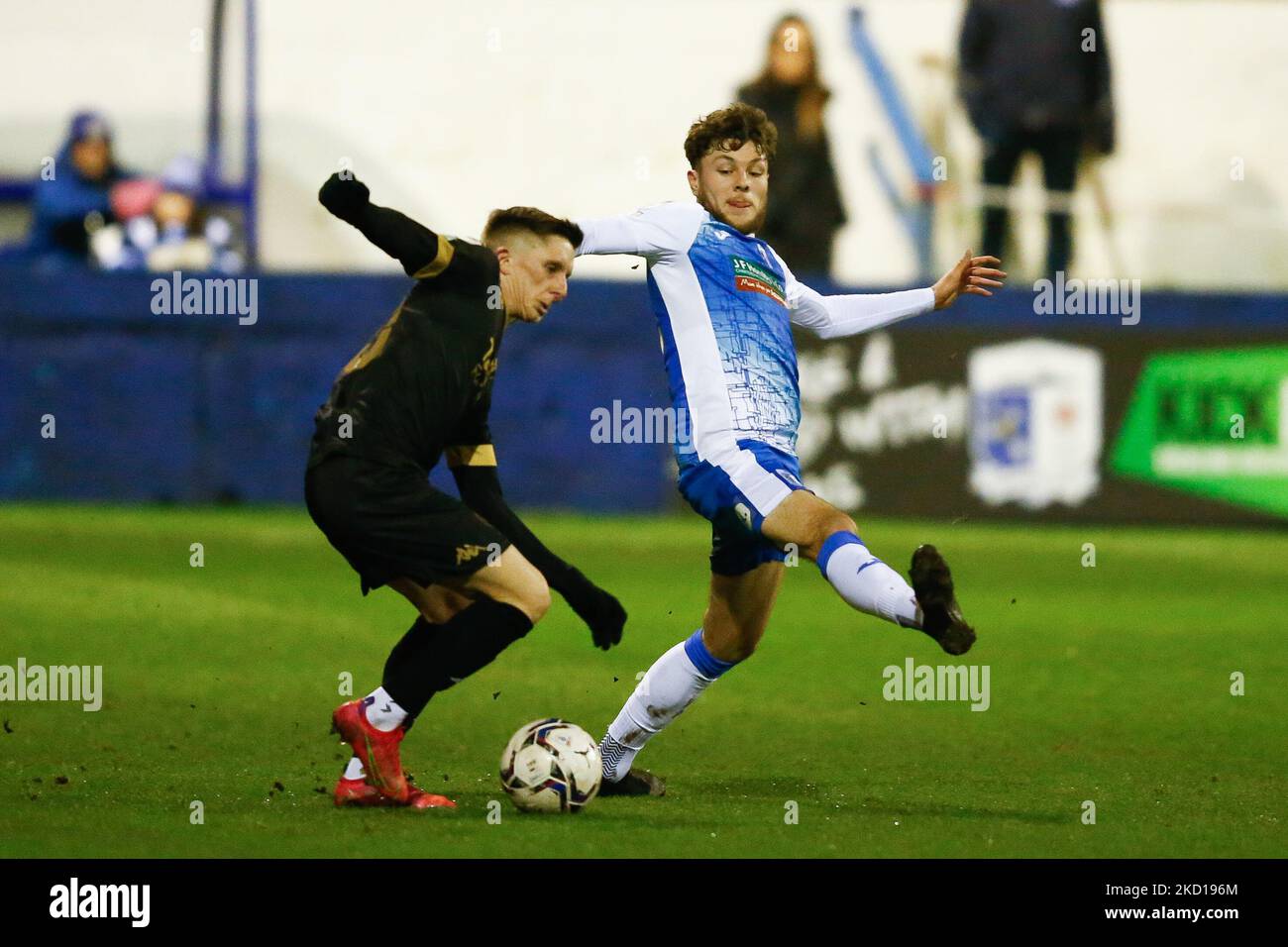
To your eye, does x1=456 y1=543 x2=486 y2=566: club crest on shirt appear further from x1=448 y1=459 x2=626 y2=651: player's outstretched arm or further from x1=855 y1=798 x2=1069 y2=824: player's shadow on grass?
x1=855 y1=798 x2=1069 y2=824: player's shadow on grass

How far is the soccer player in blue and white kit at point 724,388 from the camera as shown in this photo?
658 centimetres

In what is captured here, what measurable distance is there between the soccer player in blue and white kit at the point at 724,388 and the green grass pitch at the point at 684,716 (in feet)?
1.38

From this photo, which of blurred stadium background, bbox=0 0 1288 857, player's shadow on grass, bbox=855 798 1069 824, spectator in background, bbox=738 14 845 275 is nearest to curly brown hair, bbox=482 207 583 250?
player's shadow on grass, bbox=855 798 1069 824

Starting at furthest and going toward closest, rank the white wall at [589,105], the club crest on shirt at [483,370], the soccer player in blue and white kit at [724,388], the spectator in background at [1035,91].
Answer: the white wall at [589,105]
the spectator in background at [1035,91]
the soccer player in blue and white kit at [724,388]
the club crest on shirt at [483,370]

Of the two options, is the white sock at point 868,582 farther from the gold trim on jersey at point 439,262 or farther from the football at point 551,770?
the gold trim on jersey at point 439,262

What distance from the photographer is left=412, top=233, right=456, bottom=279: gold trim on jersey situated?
241 inches

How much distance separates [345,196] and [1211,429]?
11499mm

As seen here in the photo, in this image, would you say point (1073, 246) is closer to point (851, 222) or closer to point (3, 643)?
point (851, 222)

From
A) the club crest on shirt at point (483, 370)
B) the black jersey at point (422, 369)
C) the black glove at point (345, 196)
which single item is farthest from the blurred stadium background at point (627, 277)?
the black glove at point (345, 196)

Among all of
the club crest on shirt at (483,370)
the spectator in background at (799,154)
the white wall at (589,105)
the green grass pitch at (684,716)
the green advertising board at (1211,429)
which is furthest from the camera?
the white wall at (589,105)

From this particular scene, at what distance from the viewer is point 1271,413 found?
15852 millimetres

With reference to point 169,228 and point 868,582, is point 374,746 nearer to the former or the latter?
point 868,582

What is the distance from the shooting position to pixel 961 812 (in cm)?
652

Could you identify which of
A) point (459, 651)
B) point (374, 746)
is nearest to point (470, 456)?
point (459, 651)
